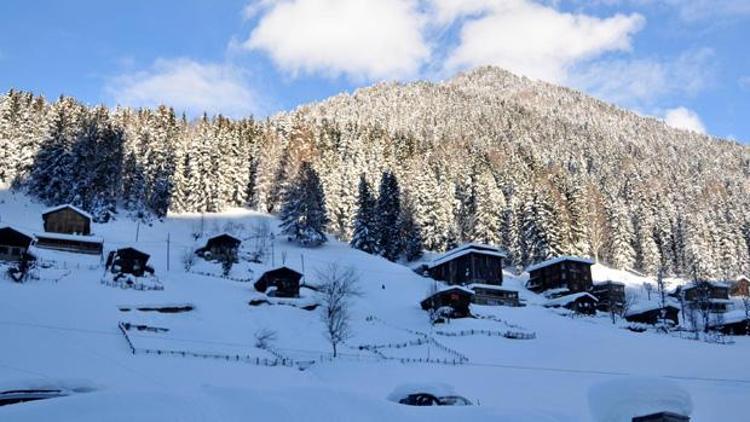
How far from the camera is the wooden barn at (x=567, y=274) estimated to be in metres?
76.9

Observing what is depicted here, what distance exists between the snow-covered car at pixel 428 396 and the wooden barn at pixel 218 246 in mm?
56511

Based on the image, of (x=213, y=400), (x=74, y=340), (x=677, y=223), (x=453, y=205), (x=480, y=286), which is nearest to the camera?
(x=213, y=400)

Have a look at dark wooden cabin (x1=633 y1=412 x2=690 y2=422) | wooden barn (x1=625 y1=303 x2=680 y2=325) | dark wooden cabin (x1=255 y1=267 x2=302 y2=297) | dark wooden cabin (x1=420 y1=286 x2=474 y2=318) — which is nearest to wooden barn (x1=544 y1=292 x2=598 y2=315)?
wooden barn (x1=625 y1=303 x2=680 y2=325)

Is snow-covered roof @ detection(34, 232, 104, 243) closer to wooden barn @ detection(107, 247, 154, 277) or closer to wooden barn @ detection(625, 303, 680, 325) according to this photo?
wooden barn @ detection(107, 247, 154, 277)

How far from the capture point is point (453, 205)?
333 ft

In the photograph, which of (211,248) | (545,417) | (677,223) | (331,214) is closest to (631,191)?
(677,223)

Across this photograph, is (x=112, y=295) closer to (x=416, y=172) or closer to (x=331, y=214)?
(x=331, y=214)

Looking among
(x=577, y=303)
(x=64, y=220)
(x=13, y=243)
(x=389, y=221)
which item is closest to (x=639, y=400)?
(x=13, y=243)

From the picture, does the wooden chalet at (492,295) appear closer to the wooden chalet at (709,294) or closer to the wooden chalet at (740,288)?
the wooden chalet at (709,294)

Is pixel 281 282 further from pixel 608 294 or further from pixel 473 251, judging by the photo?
pixel 608 294

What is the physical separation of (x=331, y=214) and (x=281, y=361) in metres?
58.8

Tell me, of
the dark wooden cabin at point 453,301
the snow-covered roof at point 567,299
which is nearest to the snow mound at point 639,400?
the dark wooden cabin at point 453,301

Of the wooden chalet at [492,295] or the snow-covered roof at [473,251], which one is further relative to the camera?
the snow-covered roof at [473,251]

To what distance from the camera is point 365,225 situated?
85000 mm
